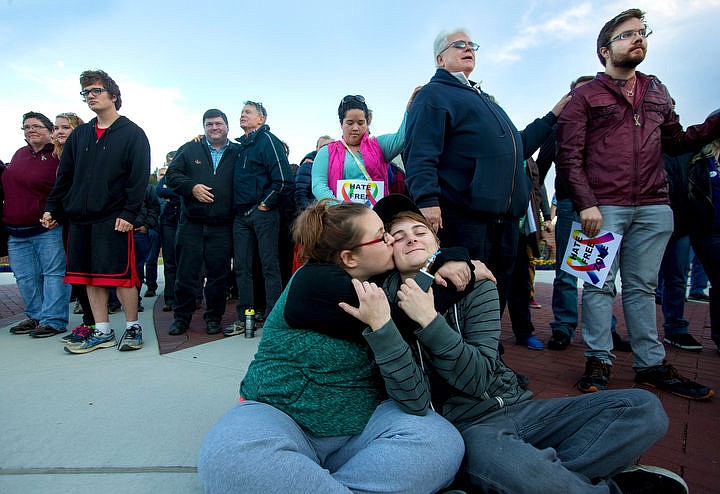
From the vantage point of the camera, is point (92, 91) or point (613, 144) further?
point (92, 91)

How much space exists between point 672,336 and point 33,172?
5425 millimetres

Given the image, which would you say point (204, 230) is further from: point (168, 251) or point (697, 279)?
point (697, 279)

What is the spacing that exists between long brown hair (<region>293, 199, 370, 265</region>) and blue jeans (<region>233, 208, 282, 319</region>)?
2.36 m

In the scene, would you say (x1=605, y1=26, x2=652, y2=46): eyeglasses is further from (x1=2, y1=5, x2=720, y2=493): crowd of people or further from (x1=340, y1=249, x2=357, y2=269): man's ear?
(x1=340, y1=249, x2=357, y2=269): man's ear

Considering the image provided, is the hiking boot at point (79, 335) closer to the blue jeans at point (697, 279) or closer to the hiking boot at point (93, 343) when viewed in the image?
the hiking boot at point (93, 343)

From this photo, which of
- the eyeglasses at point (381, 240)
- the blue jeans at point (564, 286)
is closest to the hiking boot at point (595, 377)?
the blue jeans at point (564, 286)

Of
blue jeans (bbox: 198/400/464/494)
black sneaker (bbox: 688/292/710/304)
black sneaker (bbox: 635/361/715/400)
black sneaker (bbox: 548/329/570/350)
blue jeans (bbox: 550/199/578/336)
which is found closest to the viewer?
blue jeans (bbox: 198/400/464/494)

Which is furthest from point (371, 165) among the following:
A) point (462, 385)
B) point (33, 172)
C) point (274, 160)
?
point (33, 172)

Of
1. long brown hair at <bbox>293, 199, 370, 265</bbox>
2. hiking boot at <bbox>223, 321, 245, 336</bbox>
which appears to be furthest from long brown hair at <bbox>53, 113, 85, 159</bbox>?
long brown hair at <bbox>293, 199, 370, 265</bbox>

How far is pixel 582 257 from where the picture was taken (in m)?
2.71

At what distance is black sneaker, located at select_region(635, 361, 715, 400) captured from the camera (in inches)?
90.2

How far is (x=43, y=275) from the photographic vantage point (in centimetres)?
399

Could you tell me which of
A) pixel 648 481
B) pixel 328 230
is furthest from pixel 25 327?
pixel 648 481

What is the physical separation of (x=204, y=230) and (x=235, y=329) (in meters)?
0.90
